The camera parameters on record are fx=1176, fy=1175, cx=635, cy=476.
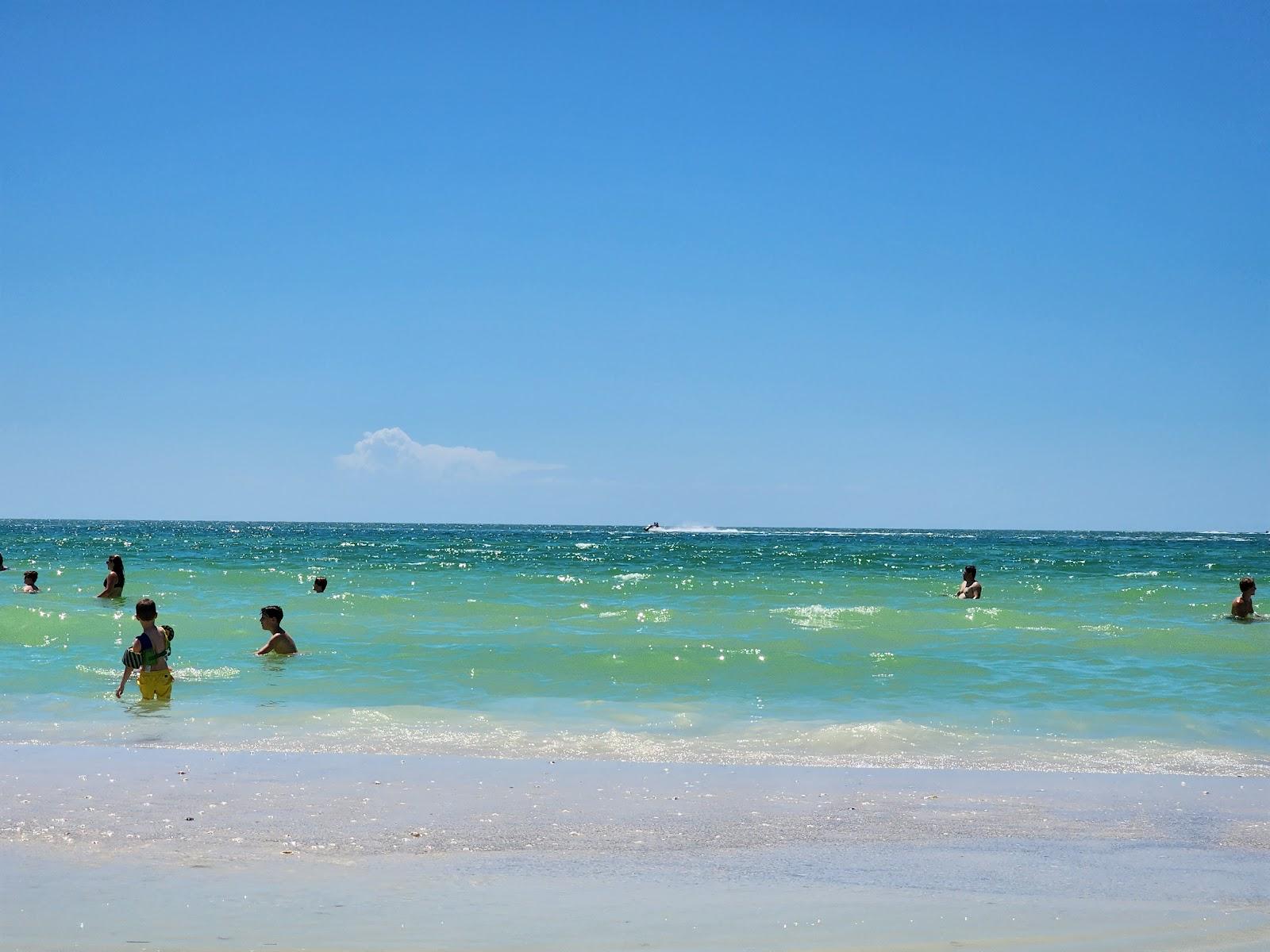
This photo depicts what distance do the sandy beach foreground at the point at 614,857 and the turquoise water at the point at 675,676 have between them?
4.00 feet

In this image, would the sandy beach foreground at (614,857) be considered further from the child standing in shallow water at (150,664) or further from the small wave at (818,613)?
Result: the small wave at (818,613)

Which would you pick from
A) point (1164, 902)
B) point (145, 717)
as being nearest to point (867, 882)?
point (1164, 902)

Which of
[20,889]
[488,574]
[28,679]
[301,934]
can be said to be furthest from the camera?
[488,574]

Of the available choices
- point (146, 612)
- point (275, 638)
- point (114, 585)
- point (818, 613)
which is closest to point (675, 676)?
point (275, 638)

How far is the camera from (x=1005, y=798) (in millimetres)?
7613

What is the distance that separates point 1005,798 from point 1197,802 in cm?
121

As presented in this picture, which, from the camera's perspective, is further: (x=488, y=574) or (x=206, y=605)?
(x=488, y=574)

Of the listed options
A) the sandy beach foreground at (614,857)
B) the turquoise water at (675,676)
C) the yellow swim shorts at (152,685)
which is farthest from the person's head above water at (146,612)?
the sandy beach foreground at (614,857)

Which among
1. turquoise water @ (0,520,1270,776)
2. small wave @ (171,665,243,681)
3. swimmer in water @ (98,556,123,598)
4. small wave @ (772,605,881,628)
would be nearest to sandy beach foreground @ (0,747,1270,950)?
turquoise water @ (0,520,1270,776)

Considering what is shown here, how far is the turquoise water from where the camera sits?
9797 mm

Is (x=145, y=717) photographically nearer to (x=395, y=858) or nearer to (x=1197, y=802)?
(x=395, y=858)

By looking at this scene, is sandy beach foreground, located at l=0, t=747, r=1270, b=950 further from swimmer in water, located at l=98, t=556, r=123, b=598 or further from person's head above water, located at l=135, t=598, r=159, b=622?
swimmer in water, located at l=98, t=556, r=123, b=598

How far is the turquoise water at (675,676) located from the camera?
386 inches

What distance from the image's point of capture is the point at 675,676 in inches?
556
